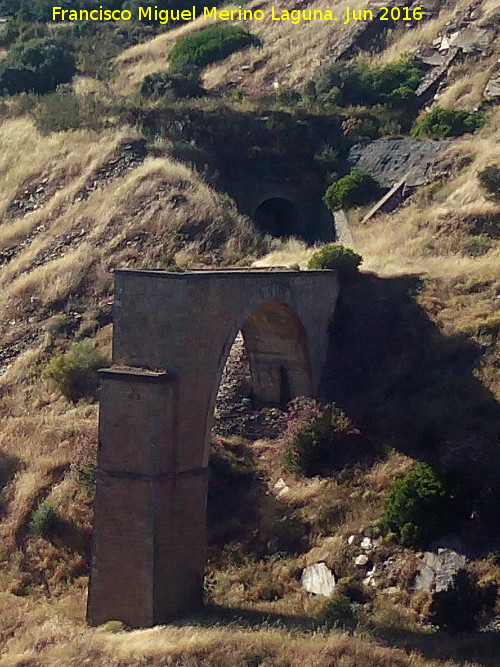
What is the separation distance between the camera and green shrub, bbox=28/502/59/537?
23.5 m

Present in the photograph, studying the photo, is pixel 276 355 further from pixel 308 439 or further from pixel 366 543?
pixel 366 543

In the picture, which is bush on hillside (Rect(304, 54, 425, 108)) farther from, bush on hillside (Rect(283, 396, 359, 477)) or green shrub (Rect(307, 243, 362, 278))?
bush on hillside (Rect(283, 396, 359, 477))

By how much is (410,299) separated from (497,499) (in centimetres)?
688

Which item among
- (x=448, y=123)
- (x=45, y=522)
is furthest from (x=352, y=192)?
(x=45, y=522)

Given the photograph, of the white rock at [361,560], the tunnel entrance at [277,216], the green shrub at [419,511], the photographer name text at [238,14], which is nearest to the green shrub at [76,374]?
the white rock at [361,560]

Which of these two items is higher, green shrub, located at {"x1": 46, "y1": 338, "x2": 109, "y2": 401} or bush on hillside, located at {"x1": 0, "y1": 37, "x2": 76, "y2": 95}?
bush on hillside, located at {"x1": 0, "y1": 37, "x2": 76, "y2": 95}

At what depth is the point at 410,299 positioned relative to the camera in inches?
1048

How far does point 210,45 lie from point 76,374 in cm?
2249

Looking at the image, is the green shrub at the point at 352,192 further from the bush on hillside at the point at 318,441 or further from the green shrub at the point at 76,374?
the bush on hillside at the point at 318,441

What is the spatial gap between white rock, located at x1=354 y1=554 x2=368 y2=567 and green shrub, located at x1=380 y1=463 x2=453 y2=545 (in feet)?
2.15

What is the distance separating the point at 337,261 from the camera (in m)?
26.7

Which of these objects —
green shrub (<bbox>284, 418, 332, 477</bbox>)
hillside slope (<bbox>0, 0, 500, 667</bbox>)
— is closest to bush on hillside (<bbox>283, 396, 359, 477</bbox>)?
green shrub (<bbox>284, 418, 332, 477</bbox>)

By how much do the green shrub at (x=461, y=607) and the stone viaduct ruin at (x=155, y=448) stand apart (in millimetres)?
4133

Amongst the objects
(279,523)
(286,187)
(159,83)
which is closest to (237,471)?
(279,523)
